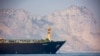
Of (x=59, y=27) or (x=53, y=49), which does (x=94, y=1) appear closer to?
(x=59, y=27)

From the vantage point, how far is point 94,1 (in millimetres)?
3791

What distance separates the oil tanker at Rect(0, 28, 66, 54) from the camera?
3.69 m

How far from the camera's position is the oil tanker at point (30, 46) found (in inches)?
145

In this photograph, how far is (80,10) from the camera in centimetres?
373

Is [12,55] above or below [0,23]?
below

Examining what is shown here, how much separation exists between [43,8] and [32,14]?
0.22 m

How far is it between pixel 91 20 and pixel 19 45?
51.4 inches

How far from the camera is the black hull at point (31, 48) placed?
3.69 meters

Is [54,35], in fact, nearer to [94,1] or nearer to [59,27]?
[59,27]

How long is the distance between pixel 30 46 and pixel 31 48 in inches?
1.7

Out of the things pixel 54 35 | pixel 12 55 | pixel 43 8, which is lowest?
pixel 12 55

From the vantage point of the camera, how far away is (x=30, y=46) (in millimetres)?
3852

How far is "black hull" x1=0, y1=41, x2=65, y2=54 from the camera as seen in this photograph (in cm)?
369

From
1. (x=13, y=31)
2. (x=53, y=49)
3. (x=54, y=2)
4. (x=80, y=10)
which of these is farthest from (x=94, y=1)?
(x=13, y=31)
